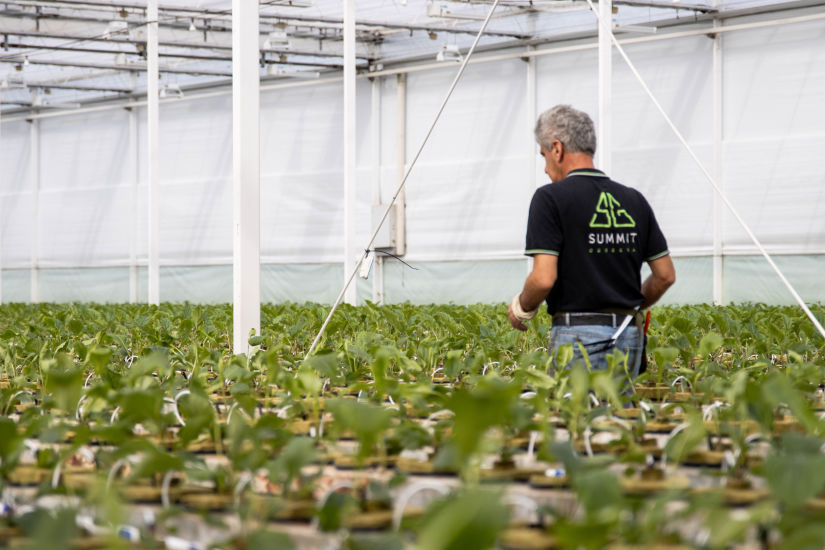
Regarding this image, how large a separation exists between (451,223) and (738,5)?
5824 millimetres

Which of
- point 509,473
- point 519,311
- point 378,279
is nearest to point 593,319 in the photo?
point 519,311

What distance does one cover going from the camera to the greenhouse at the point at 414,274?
6.74 ft

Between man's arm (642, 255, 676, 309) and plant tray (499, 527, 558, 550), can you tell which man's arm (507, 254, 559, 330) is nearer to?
man's arm (642, 255, 676, 309)

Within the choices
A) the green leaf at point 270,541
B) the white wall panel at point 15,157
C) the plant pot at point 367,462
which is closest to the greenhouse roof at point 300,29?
the white wall panel at point 15,157

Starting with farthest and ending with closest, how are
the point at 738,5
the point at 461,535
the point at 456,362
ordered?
the point at 738,5
the point at 456,362
the point at 461,535

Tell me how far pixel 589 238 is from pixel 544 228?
0.19 meters

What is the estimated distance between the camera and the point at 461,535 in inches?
54.2

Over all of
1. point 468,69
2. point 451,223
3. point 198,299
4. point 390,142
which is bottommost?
point 198,299

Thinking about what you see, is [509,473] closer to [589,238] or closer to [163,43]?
[589,238]

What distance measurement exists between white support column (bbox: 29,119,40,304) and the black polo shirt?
20.5 meters

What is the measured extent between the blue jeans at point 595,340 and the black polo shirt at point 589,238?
8cm

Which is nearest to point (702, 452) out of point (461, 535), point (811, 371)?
point (811, 371)

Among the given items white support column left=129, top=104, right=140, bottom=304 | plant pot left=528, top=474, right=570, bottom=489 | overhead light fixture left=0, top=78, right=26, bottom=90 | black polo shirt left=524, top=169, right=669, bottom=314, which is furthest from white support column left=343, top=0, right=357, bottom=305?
white support column left=129, top=104, right=140, bottom=304

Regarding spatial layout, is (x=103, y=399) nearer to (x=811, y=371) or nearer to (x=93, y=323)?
(x=811, y=371)
